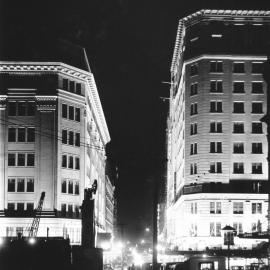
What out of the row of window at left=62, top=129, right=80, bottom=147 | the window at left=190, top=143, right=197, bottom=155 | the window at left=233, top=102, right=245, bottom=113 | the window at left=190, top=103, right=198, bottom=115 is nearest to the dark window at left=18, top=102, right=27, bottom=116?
the row of window at left=62, top=129, right=80, bottom=147

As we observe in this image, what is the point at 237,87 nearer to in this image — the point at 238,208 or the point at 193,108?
the point at 193,108

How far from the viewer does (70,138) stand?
98.9 meters

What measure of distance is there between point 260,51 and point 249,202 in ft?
76.1

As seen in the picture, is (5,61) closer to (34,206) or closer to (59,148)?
(59,148)

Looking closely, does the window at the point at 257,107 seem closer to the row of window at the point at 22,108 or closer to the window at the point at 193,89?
the window at the point at 193,89

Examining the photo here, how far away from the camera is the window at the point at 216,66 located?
99750 mm

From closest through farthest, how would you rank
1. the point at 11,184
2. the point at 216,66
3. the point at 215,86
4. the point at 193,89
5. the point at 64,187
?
the point at 11,184 < the point at 64,187 < the point at 215,86 < the point at 216,66 < the point at 193,89

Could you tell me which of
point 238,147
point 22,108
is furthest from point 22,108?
point 238,147

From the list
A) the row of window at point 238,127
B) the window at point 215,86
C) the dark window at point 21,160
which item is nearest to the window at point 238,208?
the row of window at point 238,127

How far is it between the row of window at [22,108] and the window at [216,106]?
27112mm

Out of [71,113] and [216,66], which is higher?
[216,66]

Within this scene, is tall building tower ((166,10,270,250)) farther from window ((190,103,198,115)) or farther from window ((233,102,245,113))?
window ((190,103,198,115))

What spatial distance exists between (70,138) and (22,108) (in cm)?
859

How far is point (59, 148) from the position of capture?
96.6 m
